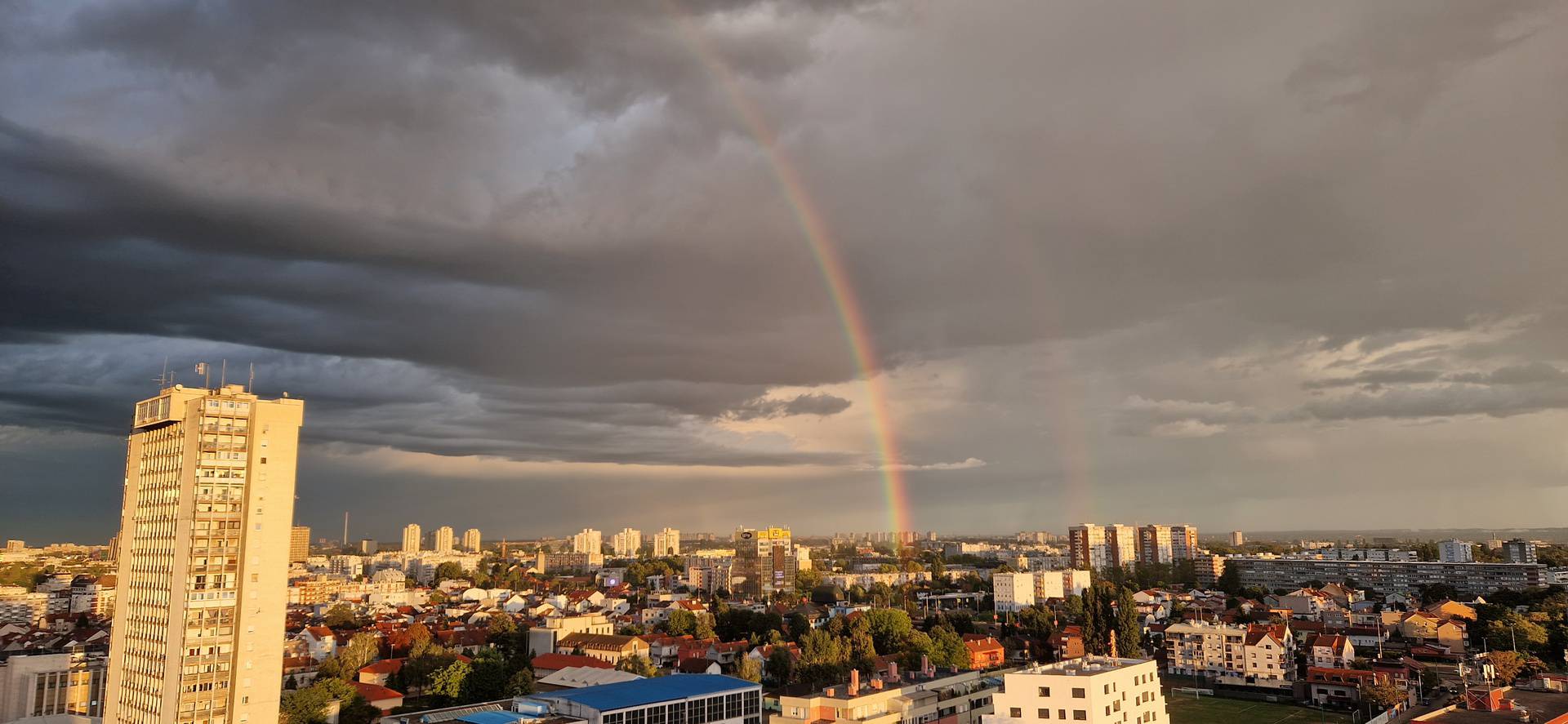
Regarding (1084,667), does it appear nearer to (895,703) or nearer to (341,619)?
(895,703)

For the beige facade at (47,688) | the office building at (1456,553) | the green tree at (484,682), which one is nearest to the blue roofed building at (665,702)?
the green tree at (484,682)

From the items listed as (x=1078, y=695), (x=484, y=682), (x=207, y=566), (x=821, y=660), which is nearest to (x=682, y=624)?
(x=821, y=660)

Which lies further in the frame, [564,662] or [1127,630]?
[1127,630]

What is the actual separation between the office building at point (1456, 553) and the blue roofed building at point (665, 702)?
121m

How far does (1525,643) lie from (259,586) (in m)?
60.4

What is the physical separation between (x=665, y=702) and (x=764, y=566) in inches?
3327

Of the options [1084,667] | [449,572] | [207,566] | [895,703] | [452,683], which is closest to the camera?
[207,566]

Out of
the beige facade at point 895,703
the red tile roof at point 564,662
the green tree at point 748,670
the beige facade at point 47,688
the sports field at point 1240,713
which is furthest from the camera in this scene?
the green tree at point 748,670

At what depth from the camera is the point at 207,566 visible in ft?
84.4

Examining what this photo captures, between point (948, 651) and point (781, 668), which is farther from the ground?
point (948, 651)

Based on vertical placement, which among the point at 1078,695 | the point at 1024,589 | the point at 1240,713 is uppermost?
the point at 1078,695

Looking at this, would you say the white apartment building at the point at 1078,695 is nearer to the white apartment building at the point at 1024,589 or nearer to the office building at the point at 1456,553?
the white apartment building at the point at 1024,589

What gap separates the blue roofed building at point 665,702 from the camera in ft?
86.8

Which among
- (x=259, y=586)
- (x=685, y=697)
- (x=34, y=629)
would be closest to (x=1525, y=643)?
→ (x=685, y=697)
